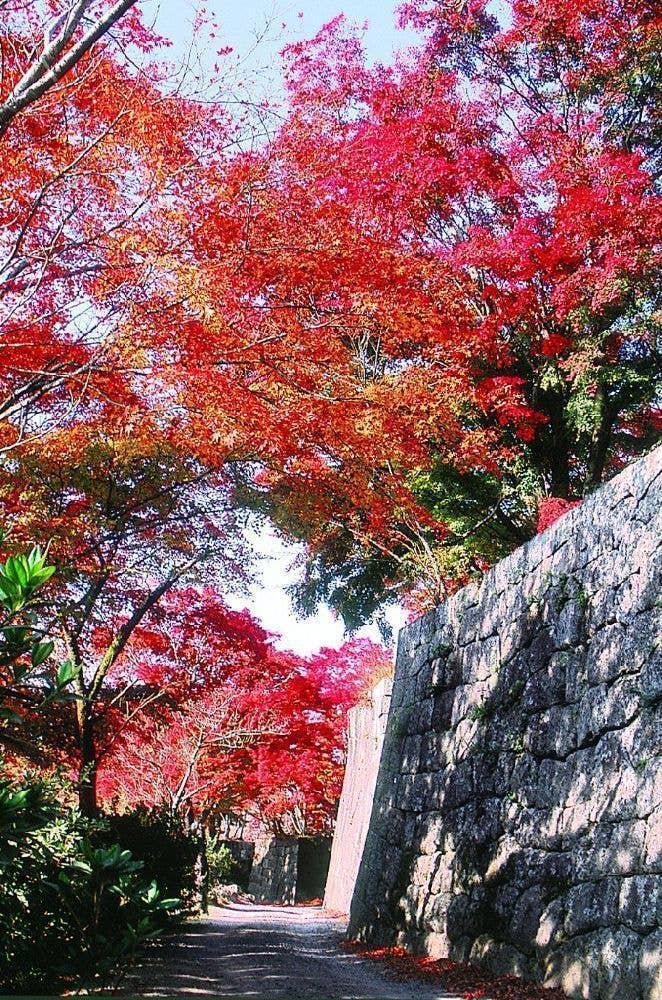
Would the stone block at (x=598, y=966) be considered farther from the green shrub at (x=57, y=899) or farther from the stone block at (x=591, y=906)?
the green shrub at (x=57, y=899)

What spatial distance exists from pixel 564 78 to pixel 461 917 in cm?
1000

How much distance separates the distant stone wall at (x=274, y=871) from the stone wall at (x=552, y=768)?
531 inches

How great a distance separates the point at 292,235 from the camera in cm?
762

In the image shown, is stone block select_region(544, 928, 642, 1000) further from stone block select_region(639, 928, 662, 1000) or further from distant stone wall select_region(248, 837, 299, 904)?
distant stone wall select_region(248, 837, 299, 904)

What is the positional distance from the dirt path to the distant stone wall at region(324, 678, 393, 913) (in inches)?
110

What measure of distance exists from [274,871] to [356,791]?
10.1m

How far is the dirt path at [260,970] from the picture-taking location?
233 inches

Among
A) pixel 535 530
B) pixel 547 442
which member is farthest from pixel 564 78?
pixel 535 530

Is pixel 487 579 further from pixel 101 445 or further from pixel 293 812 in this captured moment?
pixel 293 812

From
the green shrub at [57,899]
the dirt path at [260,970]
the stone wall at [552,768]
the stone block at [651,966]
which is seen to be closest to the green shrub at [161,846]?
the dirt path at [260,970]

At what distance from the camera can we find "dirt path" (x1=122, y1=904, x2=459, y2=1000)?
19.4 ft

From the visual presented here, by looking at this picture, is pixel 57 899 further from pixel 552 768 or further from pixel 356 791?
pixel 356 791

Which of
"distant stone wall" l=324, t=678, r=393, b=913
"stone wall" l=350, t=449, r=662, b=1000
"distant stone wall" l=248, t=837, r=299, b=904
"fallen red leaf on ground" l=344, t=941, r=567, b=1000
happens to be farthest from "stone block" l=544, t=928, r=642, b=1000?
"distant stone wall" l=248, t=837, r=299, b=904

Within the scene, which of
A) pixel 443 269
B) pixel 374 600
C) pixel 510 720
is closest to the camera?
pixel 510 720
